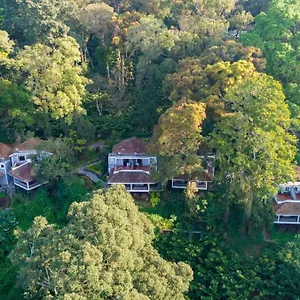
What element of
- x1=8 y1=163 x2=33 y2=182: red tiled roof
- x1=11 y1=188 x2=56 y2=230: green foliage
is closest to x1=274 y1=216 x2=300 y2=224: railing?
x1=11 y1=188 x2=56 y2=230: green foliage

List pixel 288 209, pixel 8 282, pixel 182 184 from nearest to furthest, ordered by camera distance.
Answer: pixel 8 282 < pixel 288 209 < pixel 182 184

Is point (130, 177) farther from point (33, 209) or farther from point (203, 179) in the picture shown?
point (33, 209)

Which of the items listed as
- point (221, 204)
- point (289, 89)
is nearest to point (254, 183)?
point (221, 204)

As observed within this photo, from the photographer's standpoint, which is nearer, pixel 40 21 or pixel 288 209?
pixel 288 209

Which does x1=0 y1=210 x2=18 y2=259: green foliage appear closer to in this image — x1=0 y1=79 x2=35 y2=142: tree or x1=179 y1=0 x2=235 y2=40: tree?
x1=0 y1=79 x2=35 y2=142: tree

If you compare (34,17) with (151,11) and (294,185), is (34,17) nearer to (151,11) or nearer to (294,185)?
(151,11)

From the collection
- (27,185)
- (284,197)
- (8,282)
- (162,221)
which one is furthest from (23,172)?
(284,197)
